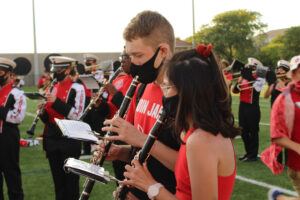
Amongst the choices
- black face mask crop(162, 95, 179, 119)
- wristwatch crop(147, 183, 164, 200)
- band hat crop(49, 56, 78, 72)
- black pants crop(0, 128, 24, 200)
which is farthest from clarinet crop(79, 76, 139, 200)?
black pants crop(0, 128, 24, 200)

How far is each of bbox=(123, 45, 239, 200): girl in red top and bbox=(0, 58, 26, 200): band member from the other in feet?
13.8

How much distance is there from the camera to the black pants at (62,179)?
5.62m

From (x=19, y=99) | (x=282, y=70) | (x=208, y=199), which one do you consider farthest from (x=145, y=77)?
(x=282, y=70)

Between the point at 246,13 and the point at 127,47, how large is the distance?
97.9 metres

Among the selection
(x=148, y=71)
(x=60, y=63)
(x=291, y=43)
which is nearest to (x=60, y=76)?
(x=60, y=63)

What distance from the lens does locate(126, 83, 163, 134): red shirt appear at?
295 centimetres

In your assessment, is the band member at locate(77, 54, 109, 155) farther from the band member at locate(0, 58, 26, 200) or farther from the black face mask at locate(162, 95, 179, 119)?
the black face mask at locate(162, 95, 179, 119)

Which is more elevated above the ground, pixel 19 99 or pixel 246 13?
pixel 246 13

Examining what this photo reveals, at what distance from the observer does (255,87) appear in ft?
32.6

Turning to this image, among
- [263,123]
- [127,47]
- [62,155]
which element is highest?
[127,47]

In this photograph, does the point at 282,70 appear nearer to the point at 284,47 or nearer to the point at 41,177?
the point at 41,177

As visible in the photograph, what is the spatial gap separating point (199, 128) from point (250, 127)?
317 inches

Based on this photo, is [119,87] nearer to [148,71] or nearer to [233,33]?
[148,71]

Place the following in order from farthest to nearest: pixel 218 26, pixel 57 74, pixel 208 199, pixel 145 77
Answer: pixel 218 26
pixel 57 74
pixel 145 77
pixel 208 199
